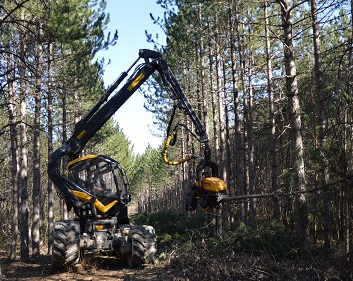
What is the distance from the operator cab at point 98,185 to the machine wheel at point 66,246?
69 centimetres

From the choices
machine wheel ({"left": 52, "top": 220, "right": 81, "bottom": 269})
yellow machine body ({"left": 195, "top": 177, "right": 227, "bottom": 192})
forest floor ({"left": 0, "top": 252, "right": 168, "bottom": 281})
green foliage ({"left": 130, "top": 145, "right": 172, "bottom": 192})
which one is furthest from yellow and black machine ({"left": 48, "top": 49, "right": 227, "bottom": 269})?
green foliage ({"left": 130, "top": 145, "right": 172, "bottom": 192})

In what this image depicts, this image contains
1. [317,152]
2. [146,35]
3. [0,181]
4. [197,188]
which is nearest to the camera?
[317,152]

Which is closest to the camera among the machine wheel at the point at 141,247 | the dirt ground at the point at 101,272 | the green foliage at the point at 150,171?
the dirt ground at the point at 101,272

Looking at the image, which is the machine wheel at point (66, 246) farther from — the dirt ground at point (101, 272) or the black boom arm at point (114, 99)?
the black boom arm at point (114, 99)

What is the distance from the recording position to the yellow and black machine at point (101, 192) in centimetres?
966

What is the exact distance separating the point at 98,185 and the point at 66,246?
1.86m

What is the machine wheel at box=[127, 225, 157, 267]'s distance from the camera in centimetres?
965

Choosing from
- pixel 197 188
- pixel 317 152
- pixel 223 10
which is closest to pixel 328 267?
pixel 317 152

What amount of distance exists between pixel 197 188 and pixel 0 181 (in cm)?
3047

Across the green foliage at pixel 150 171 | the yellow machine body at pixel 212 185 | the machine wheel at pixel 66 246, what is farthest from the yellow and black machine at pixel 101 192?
the green foliage at pixel 150 171

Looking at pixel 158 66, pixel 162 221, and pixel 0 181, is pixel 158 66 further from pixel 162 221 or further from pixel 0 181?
pixel 0 181

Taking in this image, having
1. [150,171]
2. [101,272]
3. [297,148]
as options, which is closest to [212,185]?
[297,148]

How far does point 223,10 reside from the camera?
16.2 m

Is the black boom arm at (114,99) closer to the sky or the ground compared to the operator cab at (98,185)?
closer to the sky
